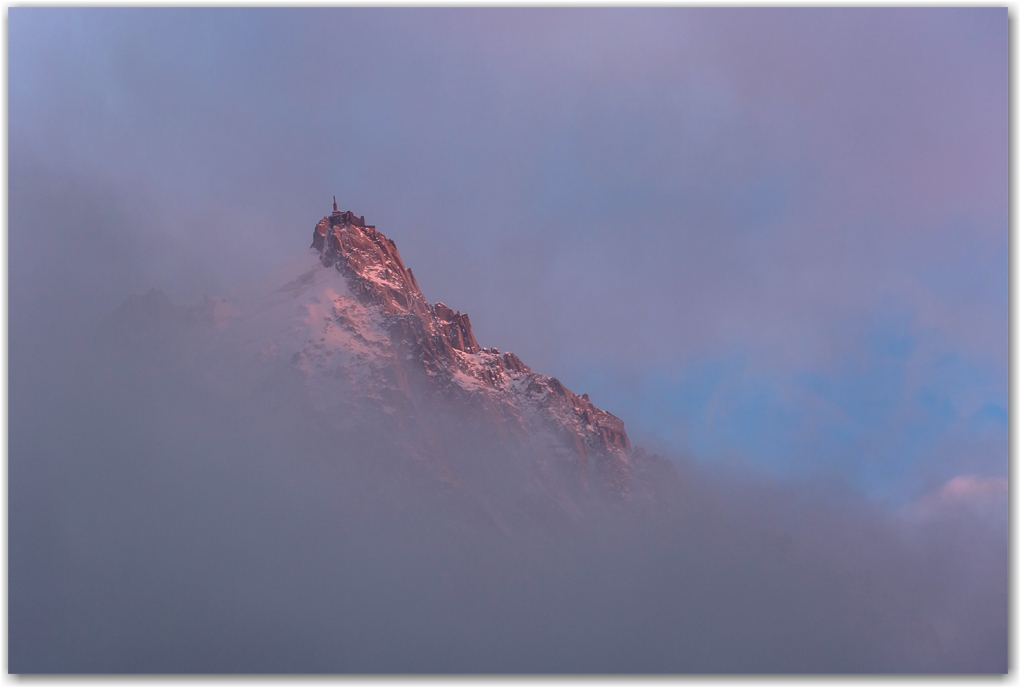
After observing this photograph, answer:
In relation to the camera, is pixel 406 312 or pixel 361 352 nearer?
pixel 361 352

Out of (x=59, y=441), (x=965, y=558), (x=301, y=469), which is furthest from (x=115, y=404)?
(x=965, y=558)

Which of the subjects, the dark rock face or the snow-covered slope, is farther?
the dark rock face

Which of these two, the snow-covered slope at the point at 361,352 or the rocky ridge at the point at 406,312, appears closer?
the snow-covered slope at the point at 361,352

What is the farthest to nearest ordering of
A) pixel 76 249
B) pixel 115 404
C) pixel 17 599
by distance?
1. pixel 115 404
2. pixel 76 249
3. pixel 17 599

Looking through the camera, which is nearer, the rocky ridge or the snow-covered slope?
the snow-covered slope

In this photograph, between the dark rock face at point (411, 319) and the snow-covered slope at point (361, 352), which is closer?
the snow-covered slope at point (361, 352)

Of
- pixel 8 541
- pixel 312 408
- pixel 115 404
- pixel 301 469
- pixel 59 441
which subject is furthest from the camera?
pixel 312 408

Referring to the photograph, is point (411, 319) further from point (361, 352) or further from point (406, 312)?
point (361, 352)

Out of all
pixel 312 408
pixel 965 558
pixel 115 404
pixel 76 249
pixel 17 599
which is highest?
pixel 965 558

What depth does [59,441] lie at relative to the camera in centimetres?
9519

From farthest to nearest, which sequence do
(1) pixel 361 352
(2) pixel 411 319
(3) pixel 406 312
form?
(3) pixel 406 312 < (2) pixel 411 319 < (1) pixel 361 352

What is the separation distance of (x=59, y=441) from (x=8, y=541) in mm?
16833

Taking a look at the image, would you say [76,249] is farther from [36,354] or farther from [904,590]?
[904,590]

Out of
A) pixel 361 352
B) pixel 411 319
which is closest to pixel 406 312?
pixel 411 319
